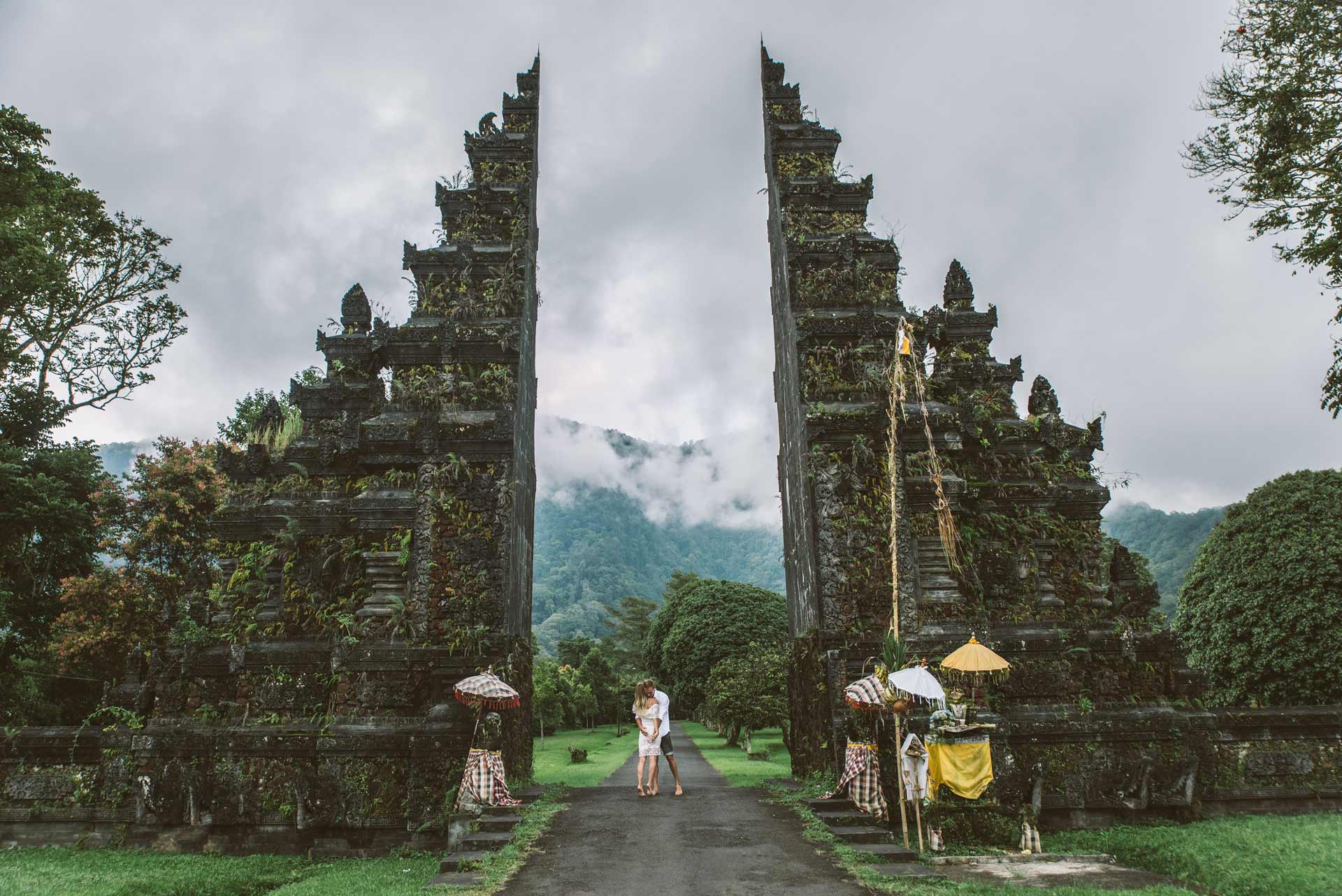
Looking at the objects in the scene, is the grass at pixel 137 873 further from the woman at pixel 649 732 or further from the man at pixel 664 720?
the man at pixel 664 720

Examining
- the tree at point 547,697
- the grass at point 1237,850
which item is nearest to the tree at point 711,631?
the tree at point 547,697

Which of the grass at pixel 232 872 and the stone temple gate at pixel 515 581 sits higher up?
the stone temple gate at pixel 515 581

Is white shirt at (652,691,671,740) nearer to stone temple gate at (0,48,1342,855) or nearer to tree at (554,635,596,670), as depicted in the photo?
stone temple gate at (0,48,1342,855)

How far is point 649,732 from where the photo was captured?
10.5 m

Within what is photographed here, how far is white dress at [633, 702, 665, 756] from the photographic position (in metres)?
10.5

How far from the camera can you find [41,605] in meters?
20.0

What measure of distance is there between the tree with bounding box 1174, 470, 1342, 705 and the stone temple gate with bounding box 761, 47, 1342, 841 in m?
3.25

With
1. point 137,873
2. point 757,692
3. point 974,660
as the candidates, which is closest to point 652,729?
point 974,660

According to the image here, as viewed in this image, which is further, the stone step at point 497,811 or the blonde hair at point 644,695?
the blonde hair at point 644,695

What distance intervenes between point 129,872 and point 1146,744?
13.0 metres

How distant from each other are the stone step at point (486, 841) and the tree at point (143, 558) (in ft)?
40.5

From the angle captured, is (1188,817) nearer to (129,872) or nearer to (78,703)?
(129,872)

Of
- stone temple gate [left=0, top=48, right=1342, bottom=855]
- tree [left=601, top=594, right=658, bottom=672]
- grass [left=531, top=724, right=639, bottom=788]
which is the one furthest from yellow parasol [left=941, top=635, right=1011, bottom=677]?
tree [left=601, top=594, right=658, bottom=672]

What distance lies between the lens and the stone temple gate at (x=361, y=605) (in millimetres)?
10297
